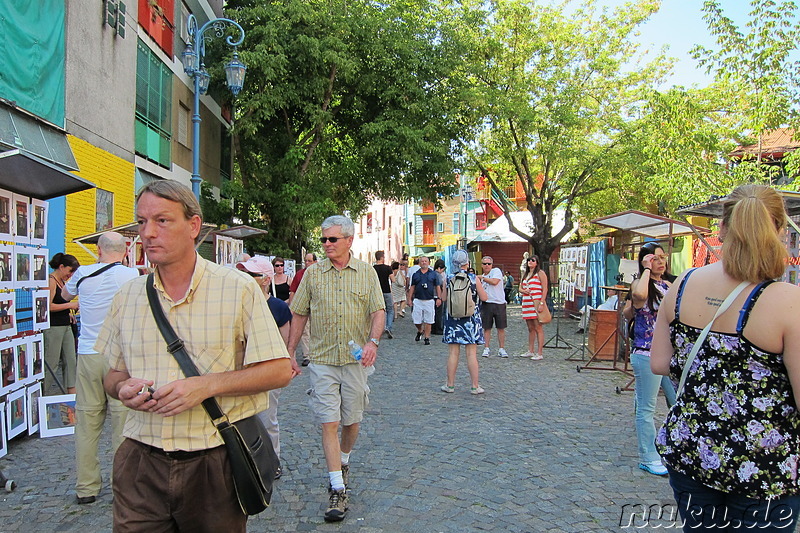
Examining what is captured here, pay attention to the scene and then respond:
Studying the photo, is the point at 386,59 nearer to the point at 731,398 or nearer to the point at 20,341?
the point at 20,341

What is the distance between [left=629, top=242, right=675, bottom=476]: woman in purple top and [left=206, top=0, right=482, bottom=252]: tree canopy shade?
44.4 feet

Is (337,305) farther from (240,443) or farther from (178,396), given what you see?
(178,396)

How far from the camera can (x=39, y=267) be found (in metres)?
6.56

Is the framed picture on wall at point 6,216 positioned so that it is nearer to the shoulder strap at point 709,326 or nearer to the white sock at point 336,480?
the white sock at point 336,480

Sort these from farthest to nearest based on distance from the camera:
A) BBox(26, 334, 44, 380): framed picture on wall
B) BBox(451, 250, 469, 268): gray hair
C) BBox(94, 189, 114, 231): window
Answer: BBox(94, 189, 114, 231): window, BBox(451, 250, 469, 268): gray hair, BBox(26, 334, 44, 380): framed picture on wall

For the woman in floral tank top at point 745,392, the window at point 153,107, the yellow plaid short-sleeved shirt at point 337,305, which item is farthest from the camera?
the window at point 153,107

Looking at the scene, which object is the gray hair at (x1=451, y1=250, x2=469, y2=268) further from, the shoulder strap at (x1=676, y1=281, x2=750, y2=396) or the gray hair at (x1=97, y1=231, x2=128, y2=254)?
the shoulder strap at (x1=676, y1=281, x2=750, y2=396)

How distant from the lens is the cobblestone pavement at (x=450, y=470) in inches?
172

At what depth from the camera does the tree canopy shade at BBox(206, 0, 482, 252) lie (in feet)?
60.5

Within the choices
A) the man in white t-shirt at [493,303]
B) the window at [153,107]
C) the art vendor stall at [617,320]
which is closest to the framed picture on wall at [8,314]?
the man in white t-shirt at [493,303]

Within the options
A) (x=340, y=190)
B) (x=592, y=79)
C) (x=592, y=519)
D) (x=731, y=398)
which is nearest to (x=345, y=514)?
(x=592, y=519)

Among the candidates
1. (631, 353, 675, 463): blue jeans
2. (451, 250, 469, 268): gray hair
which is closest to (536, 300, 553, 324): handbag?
(451, 250, 469, 268): gray hair

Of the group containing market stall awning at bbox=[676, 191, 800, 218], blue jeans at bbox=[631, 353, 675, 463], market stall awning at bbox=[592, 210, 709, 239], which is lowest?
blue jeans at bbox=[631, 353, 675, 463]

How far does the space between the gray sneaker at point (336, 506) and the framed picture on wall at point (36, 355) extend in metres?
3.58
